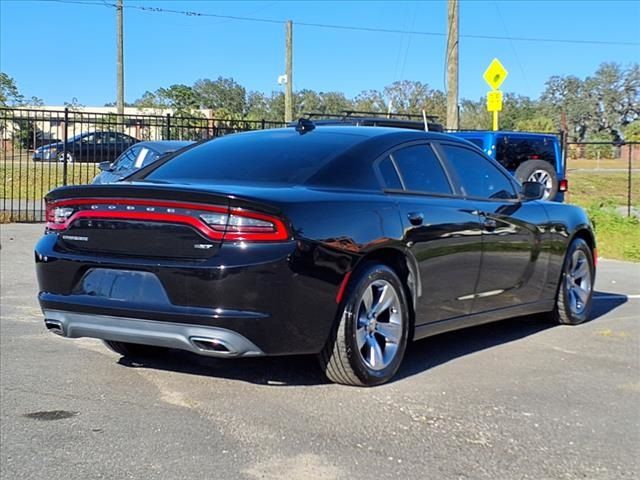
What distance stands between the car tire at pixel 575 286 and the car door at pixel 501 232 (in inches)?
19.2

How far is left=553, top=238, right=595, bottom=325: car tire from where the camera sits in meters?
6.89

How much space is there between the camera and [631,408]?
4703 mm

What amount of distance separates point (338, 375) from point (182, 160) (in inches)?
73.9

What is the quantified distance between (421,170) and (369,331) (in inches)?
50.3

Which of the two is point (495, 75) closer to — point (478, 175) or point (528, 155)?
point (528, 155)

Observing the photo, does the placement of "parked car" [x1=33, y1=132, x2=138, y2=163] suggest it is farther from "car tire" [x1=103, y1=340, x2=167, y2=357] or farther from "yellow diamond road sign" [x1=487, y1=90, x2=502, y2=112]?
"car tire" [x1=103, y1=340, x2=167, y2=357]

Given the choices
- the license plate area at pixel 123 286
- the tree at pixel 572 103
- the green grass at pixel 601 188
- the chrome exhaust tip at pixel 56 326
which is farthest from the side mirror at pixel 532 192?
the tree at pixel 572 103

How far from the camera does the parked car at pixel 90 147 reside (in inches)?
721

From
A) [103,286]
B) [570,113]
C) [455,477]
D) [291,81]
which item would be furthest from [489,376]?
[570,113]

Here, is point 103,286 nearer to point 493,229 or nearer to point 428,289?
point 428,289

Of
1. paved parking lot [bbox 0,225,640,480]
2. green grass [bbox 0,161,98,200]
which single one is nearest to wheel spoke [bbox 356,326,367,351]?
paved parking lot [bbox 0,225,640,480]

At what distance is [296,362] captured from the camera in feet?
17.9

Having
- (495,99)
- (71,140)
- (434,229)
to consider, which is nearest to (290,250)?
(434,229)

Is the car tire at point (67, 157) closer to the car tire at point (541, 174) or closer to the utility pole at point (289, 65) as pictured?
the car tire at point (541, 174)
